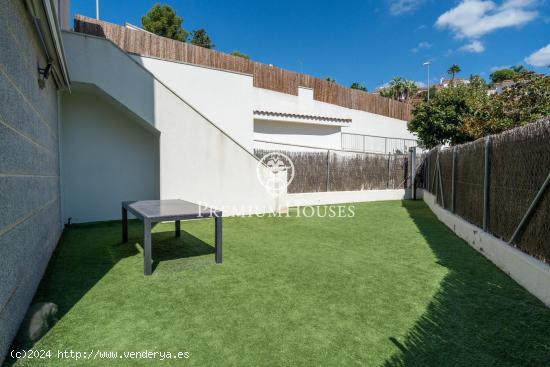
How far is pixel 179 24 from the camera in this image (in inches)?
1293

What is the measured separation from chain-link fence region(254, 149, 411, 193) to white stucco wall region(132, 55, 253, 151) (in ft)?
5.23

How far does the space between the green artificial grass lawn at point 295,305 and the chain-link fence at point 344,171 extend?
634cm

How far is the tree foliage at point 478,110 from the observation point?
13.0 m

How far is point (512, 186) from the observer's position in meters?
4.75

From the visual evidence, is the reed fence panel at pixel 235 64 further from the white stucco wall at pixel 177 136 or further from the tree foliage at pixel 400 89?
the tree foliage at pixel 400 89

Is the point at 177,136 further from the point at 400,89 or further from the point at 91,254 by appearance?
the point at 400,89

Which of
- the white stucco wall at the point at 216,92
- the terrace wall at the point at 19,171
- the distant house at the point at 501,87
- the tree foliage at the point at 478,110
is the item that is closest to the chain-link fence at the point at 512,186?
the terrace wall at the point at 19,171

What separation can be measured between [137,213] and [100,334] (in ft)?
7.47

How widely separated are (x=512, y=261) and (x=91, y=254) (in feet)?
21.6

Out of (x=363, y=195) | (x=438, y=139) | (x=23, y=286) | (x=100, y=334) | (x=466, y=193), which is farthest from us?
(x=438, y=139)

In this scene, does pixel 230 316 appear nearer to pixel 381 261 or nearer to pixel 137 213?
pixel 137 213

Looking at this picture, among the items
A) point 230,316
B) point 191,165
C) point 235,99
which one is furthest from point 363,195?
point 230,316

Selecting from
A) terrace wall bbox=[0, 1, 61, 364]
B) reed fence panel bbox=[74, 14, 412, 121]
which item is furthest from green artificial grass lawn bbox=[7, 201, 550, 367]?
reed fence panel bbox=[74, 14, 412, 121]

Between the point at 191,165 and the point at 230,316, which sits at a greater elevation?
the point at 191,165
